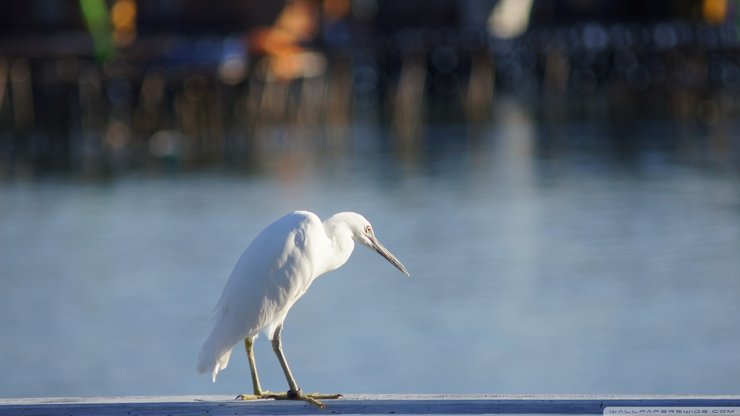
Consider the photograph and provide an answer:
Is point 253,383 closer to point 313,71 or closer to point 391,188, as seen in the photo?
point 391,188

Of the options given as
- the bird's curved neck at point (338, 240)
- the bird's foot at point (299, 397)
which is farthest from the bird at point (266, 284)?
the bird's curved neck at point (338, 240)

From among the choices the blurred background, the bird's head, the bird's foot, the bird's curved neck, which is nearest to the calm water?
the blurred background

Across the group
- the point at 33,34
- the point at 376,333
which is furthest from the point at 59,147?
the point at 376,333

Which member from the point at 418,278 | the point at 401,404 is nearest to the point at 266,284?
the point at 401,404

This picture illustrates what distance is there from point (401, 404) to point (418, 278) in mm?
13024

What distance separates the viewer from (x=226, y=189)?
2972cm

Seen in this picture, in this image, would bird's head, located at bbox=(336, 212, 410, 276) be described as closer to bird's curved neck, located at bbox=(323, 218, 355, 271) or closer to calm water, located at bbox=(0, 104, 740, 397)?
bird's curved neck, located at bbox=(323, 218, 355, 271)

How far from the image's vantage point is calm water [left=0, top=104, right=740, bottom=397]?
14.6 meters

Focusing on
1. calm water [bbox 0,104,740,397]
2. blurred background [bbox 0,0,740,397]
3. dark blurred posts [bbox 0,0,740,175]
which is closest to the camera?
calm water [bbox 0,104,740,397]

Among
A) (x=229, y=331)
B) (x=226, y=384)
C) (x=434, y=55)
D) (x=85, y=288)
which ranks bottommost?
(x=434, y=55)

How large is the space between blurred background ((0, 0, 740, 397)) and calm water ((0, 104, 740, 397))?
0.06 meters

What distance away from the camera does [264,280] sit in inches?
287

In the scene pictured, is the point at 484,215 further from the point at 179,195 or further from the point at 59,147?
the point at 59,147

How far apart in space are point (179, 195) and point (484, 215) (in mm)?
6372
